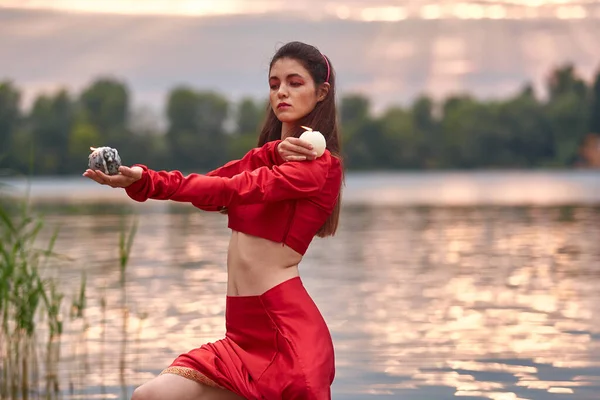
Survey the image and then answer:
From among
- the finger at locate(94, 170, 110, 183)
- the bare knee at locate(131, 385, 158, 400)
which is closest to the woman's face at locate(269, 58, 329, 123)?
the finger at locate(94, 170, 110, 183)

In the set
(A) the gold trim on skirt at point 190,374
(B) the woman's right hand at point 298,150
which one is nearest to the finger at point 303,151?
(B) the woman's right hand at point 298,150

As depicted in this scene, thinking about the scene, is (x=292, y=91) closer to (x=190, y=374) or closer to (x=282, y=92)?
(x=282, y=92)

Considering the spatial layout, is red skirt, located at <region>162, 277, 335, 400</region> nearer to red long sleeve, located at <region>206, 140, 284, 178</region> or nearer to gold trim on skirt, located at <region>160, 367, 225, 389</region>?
gold trim on skirt, located at <region>160, 367, 225, 389</region>

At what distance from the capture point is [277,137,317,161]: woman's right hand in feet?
11.9

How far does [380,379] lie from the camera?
7625 millimetres

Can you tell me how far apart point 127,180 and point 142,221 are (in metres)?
29.7

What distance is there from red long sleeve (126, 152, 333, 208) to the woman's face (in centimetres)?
22

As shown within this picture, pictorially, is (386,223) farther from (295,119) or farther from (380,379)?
(295,119)

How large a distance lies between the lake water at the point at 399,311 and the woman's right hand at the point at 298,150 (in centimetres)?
369

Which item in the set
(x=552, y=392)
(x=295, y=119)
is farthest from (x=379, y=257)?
(x=295, y=119)

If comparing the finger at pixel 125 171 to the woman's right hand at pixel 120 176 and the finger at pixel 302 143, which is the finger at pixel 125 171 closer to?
the woman's right hand at pixel 120 176

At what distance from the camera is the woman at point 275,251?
356cm

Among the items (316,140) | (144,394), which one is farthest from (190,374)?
(316,140)

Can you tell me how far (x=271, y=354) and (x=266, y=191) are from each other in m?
0.55
